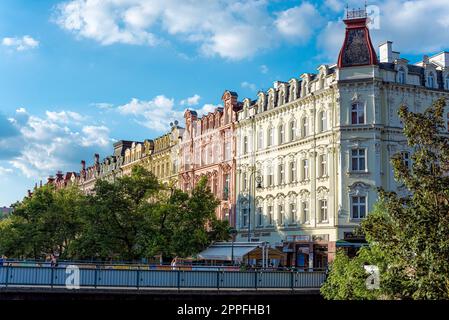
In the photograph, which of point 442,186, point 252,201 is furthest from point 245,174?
point 442,186

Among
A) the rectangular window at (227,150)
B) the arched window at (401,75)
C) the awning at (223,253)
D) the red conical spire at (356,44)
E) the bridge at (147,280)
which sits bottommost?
the bridge at (147,280)

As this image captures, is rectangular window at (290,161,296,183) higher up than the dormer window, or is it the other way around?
the dormer window

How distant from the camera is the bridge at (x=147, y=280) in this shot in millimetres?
30625

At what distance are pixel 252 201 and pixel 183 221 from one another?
13.8 m

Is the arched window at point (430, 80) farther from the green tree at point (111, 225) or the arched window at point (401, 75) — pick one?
the green tree at point (111, 225)

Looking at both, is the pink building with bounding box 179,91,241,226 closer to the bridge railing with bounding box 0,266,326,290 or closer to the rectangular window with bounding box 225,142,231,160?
the rectangular window with bounding box 225,142,231,160

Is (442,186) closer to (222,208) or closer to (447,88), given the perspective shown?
(447,88)

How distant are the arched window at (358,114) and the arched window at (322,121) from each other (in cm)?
268

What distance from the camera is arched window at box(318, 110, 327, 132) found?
52.9 metres

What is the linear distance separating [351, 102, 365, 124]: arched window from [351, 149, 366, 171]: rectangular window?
2432 mm

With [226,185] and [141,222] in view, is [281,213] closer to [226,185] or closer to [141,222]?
[226,185]

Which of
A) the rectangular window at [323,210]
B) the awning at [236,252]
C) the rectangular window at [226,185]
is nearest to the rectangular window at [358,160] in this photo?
the rectangular window at [323,210]

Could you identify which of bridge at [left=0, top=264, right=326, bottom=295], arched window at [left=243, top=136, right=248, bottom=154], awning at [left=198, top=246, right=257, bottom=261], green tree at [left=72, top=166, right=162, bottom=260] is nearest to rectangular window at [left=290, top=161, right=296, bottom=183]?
arched window at [left=243, top=136, right=248, bottom=154]

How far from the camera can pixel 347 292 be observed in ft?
71.8
